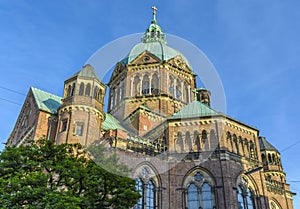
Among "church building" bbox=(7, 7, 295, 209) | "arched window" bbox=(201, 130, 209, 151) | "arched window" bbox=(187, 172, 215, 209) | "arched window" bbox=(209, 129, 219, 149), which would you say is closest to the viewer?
"arched window" bbox=(187, 172, 215, 209)

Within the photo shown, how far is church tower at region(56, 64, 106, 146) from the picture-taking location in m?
27.8

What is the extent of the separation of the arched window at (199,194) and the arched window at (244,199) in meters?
2.58

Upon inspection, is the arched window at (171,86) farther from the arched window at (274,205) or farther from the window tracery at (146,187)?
the arched window at (274,205)

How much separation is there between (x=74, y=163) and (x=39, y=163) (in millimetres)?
1858

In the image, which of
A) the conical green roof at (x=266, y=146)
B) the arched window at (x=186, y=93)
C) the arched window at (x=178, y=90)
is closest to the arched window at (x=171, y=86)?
the arched window at (x=178, y=90)

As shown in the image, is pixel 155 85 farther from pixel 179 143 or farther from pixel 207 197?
pixel 207 197

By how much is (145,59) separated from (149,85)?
4256mm

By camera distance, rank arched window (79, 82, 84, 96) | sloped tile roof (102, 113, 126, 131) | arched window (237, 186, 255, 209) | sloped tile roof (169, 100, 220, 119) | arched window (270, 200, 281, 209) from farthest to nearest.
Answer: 1. arched window (270, 200, 281, 209)
2. sloped tile roof (102, 113, 126, 131)
3. sloped tile roof (169, 100, 220, 119)
4. arched window (79, 82, 84, 96)
5. arched window (237, 186, 255, 209)

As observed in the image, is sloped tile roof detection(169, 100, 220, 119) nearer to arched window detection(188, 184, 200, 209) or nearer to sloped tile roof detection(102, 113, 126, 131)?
sloped tile roof detection(102, 113, 126, 131)

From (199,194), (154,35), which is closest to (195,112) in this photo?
(199,194)

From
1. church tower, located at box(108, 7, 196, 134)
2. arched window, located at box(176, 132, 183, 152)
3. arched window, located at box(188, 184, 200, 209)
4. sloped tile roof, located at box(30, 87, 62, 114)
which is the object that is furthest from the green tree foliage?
church tower, located at box(108, 7, 196, 134)

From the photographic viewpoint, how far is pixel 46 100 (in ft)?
109

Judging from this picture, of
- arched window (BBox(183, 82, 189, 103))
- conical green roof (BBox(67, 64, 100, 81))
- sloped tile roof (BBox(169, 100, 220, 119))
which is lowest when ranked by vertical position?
sloped tile roof (BBox(169, 100, 220, 119))

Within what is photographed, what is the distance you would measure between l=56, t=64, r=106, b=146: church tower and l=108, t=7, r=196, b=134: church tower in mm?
7372
